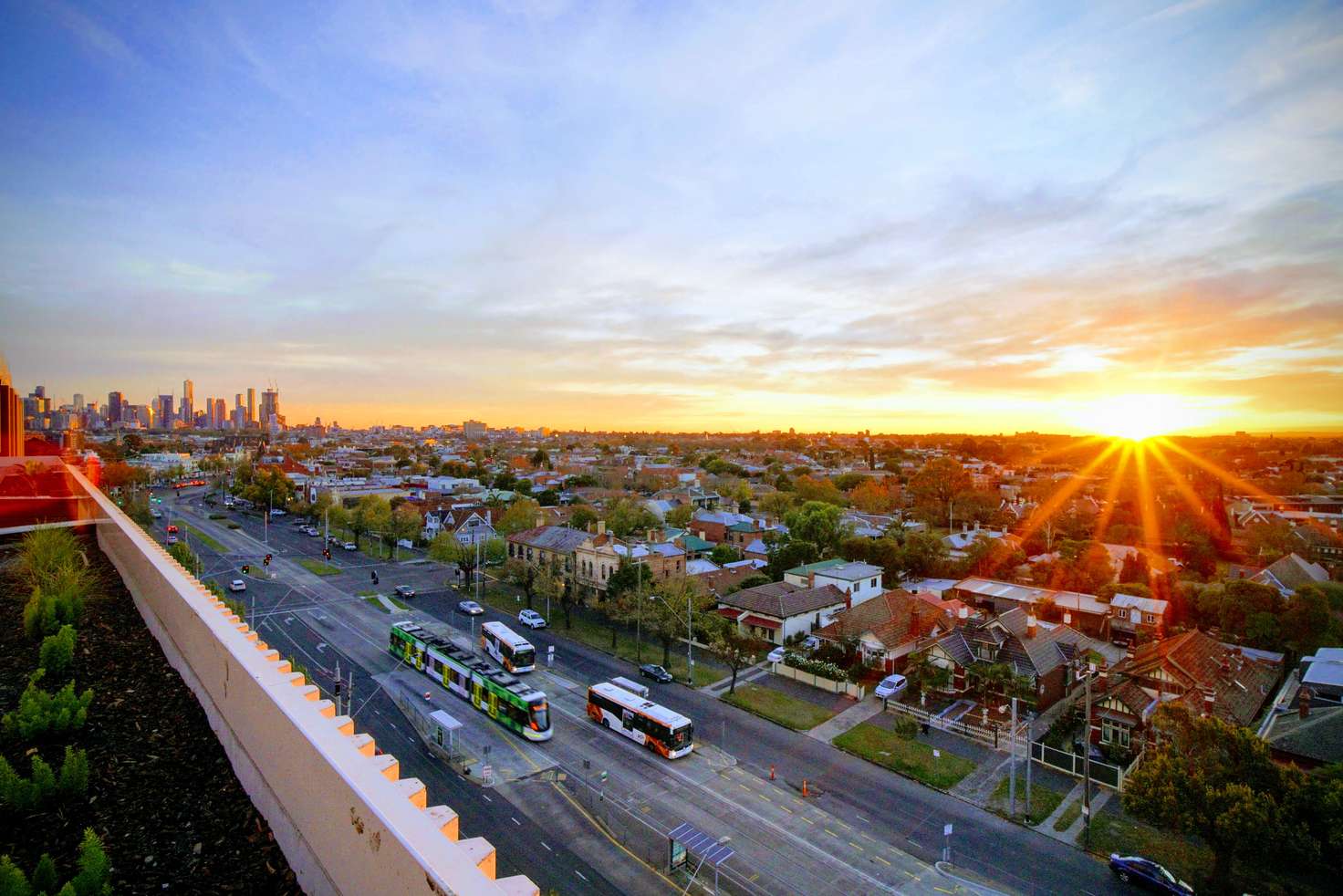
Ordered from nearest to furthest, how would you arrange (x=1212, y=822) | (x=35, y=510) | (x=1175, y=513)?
(x=1212, y=822), (x=35, y=510), (x=1175, y=513)

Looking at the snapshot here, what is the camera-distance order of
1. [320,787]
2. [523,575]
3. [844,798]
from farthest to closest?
[523,575]
[844,798]
[320,787]

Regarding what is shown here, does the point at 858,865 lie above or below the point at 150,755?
below

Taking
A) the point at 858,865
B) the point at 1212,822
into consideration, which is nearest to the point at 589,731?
the point at 858,865

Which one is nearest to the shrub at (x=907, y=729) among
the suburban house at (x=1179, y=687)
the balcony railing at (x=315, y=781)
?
the suburban house at (x=1179, y=687)

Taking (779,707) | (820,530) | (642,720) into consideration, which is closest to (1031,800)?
(779,707)

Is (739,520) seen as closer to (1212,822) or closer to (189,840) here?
(1212,822)

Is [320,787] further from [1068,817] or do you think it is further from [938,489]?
[938,489]
